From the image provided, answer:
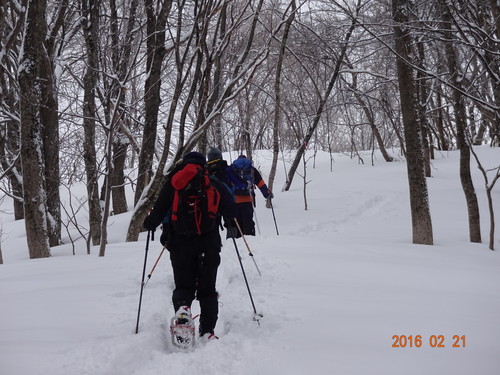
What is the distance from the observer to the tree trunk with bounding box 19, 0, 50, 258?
21.6 ft

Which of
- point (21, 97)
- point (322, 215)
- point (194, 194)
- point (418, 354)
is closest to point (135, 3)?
point (21, 97)

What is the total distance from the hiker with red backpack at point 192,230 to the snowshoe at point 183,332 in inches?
6.4

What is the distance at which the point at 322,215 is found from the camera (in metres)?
11.4

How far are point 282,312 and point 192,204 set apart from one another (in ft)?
4.87

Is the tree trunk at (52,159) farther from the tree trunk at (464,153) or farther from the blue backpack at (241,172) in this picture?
the tree trunk at (464,153)

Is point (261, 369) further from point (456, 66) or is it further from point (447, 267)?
point (456, 66)

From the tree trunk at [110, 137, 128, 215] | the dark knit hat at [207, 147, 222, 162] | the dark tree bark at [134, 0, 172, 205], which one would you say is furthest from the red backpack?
the tree trunk at [110, 137, 128, 215]

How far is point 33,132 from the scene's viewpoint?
673 cm

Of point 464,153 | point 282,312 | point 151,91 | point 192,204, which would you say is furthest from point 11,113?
point 464,153

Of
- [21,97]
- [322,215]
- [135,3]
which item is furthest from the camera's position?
[322,215]

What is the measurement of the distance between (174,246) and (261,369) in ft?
4.34

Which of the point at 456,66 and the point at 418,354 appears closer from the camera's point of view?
the point at 418,354

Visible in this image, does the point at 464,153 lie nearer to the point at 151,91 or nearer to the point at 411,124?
the point at 411,124

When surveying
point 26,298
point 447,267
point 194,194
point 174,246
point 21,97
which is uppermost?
point 21,97
